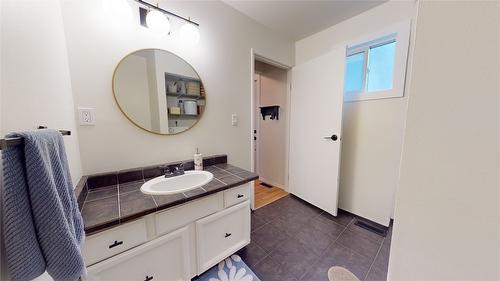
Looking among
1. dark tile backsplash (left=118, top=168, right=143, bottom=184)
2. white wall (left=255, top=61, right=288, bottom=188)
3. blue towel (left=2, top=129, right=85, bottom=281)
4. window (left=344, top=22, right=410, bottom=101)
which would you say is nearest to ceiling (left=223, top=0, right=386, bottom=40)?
window (left=344, top=22, right=410, bottom=101)

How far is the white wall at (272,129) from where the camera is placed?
8.45 feet

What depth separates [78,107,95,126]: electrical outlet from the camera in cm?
103

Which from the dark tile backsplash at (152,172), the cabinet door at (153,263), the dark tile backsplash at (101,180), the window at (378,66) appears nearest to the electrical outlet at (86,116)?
the dark tile backsplash at (101,180)

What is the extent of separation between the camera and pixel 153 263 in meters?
0.93

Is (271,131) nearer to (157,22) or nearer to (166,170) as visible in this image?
(166,170)

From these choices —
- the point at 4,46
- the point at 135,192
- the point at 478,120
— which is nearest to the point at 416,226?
the point at 478,120

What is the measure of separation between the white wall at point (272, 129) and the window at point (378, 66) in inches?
34.9

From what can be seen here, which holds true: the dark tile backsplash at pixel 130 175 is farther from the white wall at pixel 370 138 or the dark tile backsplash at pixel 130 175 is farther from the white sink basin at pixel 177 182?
the white wall at pixel 370 138

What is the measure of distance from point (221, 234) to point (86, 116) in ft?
3.90

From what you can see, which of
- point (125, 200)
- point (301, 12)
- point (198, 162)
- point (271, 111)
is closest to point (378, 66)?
point (301, 12)

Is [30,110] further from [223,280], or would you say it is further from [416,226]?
[223,280]

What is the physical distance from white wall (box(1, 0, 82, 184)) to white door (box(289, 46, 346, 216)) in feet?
6.84

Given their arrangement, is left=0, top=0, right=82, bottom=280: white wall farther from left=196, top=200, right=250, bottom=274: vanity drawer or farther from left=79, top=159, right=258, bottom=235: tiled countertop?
left=196, top=200, right=250, bottom=274: vanity drawer

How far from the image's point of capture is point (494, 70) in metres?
0.29
